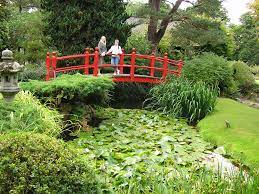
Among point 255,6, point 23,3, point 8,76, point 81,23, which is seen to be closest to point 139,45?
point 81,23

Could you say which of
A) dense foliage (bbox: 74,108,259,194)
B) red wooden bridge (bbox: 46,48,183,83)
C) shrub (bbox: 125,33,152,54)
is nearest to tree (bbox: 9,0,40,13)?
shrub (bbox: 125,33,152,54)

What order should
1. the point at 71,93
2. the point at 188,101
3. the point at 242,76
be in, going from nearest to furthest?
1. the point at 71,93
2. the point at 188,101
3. the point at 242,76

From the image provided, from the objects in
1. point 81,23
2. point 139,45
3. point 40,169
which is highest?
point 81,23

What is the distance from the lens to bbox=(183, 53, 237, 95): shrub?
14.1 meters

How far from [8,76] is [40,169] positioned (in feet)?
16.8

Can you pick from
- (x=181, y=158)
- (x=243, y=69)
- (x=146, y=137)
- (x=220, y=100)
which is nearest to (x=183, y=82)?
(x=220, y=100)

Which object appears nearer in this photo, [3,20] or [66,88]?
[66,88]

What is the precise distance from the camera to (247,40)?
40594mm

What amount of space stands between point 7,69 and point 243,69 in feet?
45.0

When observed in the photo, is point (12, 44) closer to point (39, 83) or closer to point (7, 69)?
point (39, 83)

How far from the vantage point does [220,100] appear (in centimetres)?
1434

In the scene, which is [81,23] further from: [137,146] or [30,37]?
[137,146]

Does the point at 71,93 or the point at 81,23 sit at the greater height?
the point at 81,23

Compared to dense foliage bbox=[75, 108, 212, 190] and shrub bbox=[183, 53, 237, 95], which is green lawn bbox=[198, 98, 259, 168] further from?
shrub bbox=[183, 53, 237, 95]
